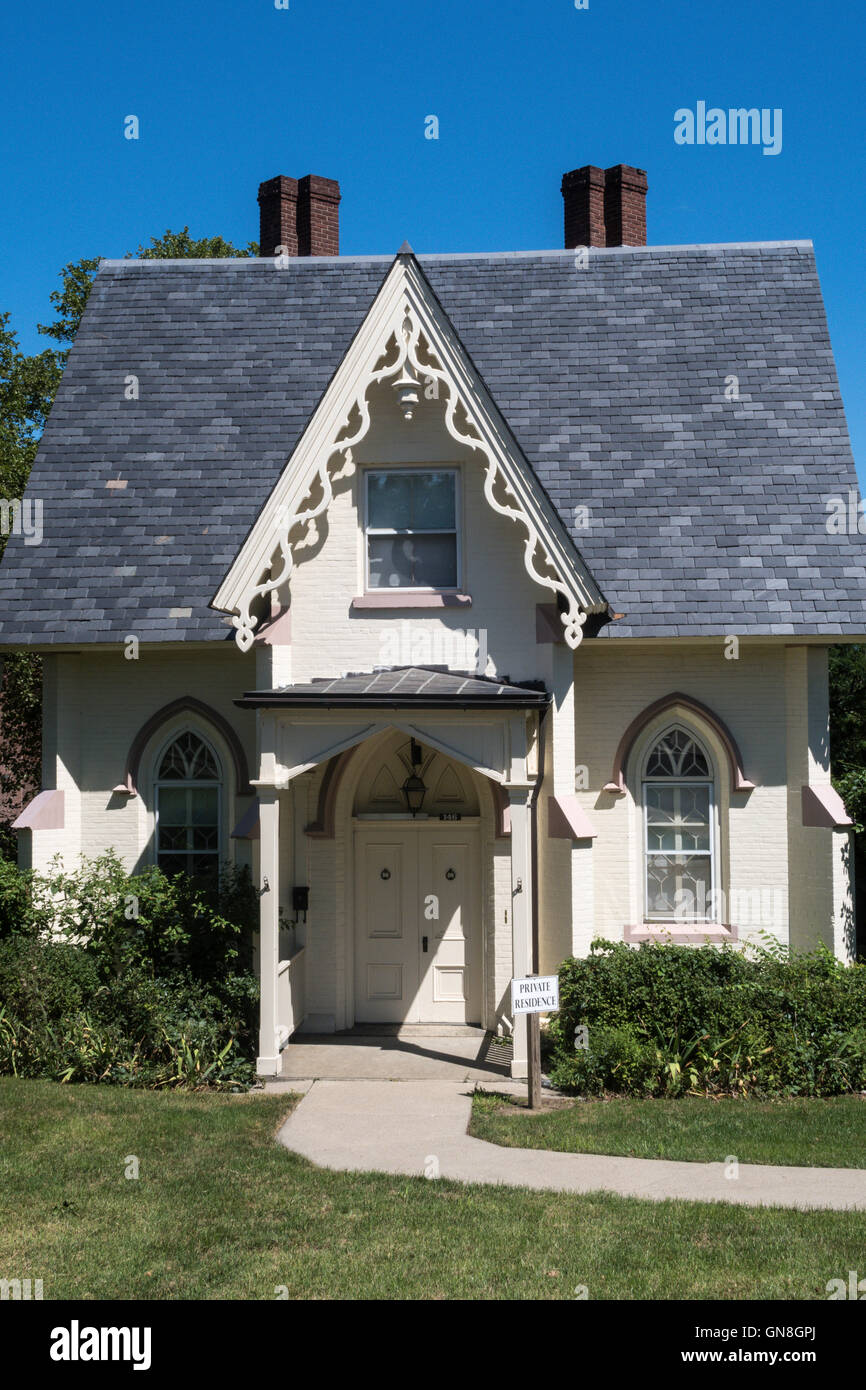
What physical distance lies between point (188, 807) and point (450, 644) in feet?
13.6

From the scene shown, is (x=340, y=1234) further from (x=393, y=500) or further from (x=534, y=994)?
(x=393, y=500)

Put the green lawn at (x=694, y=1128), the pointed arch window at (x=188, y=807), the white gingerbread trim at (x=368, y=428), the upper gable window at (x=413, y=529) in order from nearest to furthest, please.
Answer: the green lawn at (x=694, y=1128) < the white gingerbread trim at (x=368, y=428) < the upper gable window at (x=413, y=529) < the pointed arch window at (x=188, y=807)

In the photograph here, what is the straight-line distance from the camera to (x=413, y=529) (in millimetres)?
13695

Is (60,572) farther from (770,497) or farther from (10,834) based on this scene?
(770,497)

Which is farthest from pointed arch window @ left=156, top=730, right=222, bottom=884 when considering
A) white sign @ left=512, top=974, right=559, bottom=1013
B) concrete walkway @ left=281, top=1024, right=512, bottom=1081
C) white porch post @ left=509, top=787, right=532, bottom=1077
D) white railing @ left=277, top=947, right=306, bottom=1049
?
white sign @ left=512, top=974, right=559, bottom=1013

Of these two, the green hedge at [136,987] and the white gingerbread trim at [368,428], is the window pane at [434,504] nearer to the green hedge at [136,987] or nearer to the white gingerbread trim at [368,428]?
the white gingerbread trim at [368,428]

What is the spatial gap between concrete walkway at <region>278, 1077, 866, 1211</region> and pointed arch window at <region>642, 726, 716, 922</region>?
425 cm

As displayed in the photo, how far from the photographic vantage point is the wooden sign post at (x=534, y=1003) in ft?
35.1

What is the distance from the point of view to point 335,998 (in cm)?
1395

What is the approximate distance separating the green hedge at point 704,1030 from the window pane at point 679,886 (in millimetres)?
2431

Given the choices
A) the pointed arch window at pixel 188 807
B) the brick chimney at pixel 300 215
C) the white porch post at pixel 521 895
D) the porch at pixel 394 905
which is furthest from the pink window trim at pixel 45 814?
the brick chimney at pixel 300 215

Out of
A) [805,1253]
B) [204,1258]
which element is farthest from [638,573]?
[204,1258]

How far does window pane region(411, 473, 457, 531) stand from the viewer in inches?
539

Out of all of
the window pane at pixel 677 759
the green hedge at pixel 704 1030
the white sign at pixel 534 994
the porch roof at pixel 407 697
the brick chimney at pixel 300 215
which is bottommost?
the green hedge at pixel 704 1030
